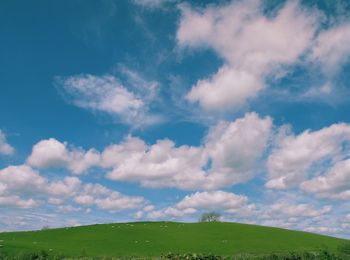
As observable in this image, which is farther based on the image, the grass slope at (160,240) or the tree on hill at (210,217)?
the tree on hill at (210,217)

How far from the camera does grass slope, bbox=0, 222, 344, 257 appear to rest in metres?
68.3

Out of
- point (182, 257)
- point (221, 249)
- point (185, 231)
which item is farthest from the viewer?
point (185, 231)

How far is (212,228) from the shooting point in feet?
309

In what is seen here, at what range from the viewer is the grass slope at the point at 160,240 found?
224 feet

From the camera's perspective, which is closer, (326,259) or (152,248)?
(326,259)

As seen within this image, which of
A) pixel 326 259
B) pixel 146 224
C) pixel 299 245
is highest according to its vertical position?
pixel 146 224

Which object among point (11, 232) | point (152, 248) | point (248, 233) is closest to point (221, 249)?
point (152, 248)

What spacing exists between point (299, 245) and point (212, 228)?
75.8 ft

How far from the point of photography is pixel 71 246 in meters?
71.2

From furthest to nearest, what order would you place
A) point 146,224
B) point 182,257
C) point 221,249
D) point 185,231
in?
point 146,224
point 185,231
point 221,249
point 182,257

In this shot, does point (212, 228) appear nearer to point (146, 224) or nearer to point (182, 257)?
point (146, 224)

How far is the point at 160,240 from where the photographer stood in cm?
7881

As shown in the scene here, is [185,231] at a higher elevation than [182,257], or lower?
higher

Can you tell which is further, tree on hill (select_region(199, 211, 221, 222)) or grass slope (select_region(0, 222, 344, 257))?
tree on hill (select_region(199, 211, 221, 222))
